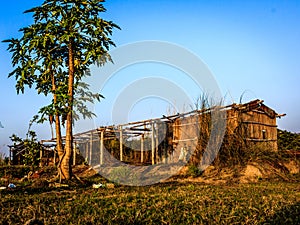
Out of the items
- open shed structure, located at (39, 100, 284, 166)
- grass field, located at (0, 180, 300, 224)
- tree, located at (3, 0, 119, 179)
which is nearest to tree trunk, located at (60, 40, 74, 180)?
tree, located at (3, 0, 119, 179)

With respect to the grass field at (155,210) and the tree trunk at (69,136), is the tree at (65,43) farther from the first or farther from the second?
the grass field at (155,210)

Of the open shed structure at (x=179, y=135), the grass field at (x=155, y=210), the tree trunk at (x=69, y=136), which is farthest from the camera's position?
the open shed structure at (x=179, y=135)

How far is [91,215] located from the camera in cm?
446

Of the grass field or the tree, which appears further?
the tree

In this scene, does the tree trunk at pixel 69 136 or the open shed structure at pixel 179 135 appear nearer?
the tree trunk at pixel 69 136

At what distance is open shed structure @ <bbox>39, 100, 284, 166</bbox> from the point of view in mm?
12742

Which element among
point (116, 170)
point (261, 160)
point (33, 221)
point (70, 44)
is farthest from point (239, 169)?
point (33, 221)

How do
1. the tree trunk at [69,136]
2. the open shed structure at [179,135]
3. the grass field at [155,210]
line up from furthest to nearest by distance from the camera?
the open shed structure at [179,135], the tree trunk at [69,136], the grass field at [155,210]

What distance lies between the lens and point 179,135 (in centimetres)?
1642

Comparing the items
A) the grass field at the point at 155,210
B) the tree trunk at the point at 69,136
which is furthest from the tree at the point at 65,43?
the grass field at the point at 155,210

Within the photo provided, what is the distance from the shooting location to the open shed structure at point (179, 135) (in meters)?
12.7

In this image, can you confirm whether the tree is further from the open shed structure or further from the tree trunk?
the open shed structure

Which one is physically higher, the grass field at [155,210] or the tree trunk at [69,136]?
the tree trunk at [69,136]

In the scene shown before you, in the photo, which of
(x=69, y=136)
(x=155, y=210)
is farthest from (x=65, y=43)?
(x=155, y=210)
